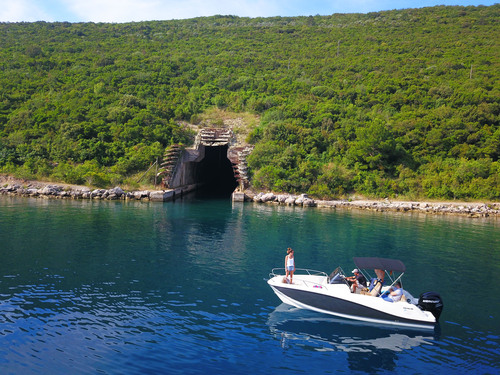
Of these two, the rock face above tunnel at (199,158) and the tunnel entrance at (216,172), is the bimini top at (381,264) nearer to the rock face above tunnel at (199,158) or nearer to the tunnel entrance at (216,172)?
the rock face above tunnel at (199,158)

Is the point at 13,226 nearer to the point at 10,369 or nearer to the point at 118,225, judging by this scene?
the point at 118,225

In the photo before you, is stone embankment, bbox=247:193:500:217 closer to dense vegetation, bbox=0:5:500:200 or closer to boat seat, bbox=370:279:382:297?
dense vegetation, bbox=0:5:500:200

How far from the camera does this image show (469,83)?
63656 millimetres

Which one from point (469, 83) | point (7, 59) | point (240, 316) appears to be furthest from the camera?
point (7, 59)

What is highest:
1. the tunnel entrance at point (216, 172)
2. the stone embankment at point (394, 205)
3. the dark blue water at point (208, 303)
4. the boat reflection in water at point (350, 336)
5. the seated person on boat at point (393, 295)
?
the tunnel entrance at point (216, 172)

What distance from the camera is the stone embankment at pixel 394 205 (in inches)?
1640

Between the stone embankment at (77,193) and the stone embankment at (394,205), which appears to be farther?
the stone embankment at (77,193)

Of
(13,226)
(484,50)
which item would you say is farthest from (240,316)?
(484,50)

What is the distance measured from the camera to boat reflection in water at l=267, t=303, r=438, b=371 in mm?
10359

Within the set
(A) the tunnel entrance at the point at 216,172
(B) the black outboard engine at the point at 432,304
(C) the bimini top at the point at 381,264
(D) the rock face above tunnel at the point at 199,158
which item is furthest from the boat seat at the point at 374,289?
(A) the tunnel entrance at the point at 216,172

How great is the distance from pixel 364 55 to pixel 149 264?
81.8 meters

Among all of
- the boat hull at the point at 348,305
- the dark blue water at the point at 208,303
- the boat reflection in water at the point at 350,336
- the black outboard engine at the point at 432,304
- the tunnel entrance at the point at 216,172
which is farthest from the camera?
the tunnel entrance at the point at 216,172

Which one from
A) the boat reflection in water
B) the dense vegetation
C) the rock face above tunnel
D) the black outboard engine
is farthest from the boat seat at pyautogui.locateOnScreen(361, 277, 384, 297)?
the rock face above tunnel

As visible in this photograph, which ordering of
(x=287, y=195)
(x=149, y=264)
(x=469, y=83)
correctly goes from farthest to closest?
(x=469, y=83)
(x=287, y=195)
(x=149, y=264)
